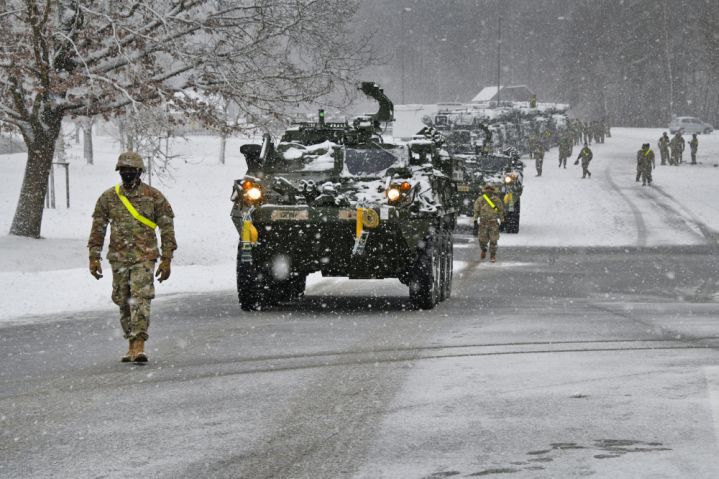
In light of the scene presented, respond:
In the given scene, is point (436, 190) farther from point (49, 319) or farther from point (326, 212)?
point (49, 319)

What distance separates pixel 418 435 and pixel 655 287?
12.0 meters

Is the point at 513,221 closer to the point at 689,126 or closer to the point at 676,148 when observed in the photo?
the point at 676,148

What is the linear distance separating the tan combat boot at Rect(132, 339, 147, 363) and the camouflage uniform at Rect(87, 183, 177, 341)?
0.04m

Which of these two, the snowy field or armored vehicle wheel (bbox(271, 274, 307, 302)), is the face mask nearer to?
the snowy field

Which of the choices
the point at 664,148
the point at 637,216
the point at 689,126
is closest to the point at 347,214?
the point at 637,216

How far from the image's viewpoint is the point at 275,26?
74.5 ft

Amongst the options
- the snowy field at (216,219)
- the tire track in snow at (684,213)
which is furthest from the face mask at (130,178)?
the tire track in snow at (684,213)

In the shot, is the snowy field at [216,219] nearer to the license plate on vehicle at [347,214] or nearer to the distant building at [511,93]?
the license plate on vehicle at [347,214]

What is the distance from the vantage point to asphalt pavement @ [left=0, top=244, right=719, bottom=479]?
6.49m

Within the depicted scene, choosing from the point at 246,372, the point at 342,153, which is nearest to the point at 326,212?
the point at 342,153

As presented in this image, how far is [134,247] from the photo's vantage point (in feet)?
33.7

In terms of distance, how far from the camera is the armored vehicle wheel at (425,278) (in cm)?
1438

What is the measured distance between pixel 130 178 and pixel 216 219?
82.8ft

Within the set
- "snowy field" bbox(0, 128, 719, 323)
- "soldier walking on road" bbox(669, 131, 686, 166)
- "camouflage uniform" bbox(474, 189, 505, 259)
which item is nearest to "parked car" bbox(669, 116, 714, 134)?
"snowy field" bbox(0, 128, 719, 323)
